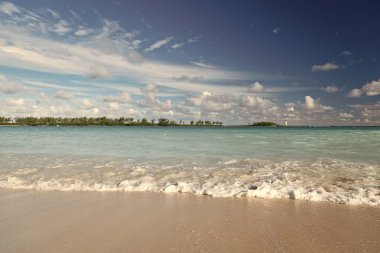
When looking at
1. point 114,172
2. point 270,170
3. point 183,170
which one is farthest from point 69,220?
point 270,170

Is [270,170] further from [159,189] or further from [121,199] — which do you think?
[121,199]

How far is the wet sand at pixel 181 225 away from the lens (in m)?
3.95

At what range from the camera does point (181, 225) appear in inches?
189

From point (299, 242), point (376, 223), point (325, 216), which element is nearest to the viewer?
point (299, 242)

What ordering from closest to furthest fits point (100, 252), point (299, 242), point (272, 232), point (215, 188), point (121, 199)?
1. point (100, 252)
2. point (299, 242)
3. point (272, 232)
4. point (121, 199)
5. point (215, 188)

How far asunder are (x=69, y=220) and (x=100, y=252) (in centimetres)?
164

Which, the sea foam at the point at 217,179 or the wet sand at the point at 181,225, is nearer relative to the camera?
the wet sand at the point at 181,225

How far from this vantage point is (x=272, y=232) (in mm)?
4434

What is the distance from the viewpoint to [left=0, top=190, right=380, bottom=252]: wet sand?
156 inches

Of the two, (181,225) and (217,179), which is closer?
(181,225)

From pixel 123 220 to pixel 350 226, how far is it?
13.9 ft

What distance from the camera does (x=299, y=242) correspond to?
4051 millimetres

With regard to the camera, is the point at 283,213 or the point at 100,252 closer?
the point at 100,252

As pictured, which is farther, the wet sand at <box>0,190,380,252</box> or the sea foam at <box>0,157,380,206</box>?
the sea foam at <box>0,157,380,206</box>
